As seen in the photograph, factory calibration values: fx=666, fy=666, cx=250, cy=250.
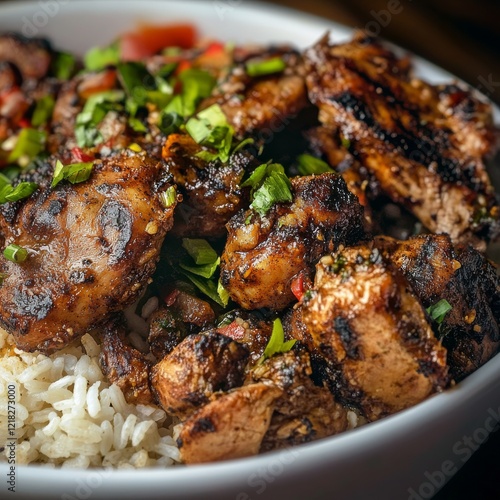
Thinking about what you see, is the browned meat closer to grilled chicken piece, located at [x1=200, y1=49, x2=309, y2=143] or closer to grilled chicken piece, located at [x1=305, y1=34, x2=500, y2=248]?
grilled chicken piece, located at [x1=200, y1=49, x2=309, y2=143]

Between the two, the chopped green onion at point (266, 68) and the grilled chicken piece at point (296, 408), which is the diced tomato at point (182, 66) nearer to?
the chopped green onion at point (266, 68)

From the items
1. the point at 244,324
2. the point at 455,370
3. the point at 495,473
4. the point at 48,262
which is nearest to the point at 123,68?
the point at 48,262

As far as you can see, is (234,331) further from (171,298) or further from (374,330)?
(374,330)

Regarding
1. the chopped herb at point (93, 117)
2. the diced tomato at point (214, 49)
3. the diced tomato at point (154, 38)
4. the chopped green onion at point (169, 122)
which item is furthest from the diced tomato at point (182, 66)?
the chopped green onion at point (169, 122)

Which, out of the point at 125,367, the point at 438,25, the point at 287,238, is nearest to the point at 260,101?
the point at 287,238

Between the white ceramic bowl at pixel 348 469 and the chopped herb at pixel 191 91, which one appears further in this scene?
the chopped herb at pixel 191 91

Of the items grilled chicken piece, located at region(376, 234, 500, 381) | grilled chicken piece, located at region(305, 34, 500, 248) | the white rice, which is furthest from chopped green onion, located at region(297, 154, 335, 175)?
the white rice

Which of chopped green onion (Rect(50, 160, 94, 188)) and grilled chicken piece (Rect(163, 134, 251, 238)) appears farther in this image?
grilled chicken piece (Rect(163, 134, 251, 238))
